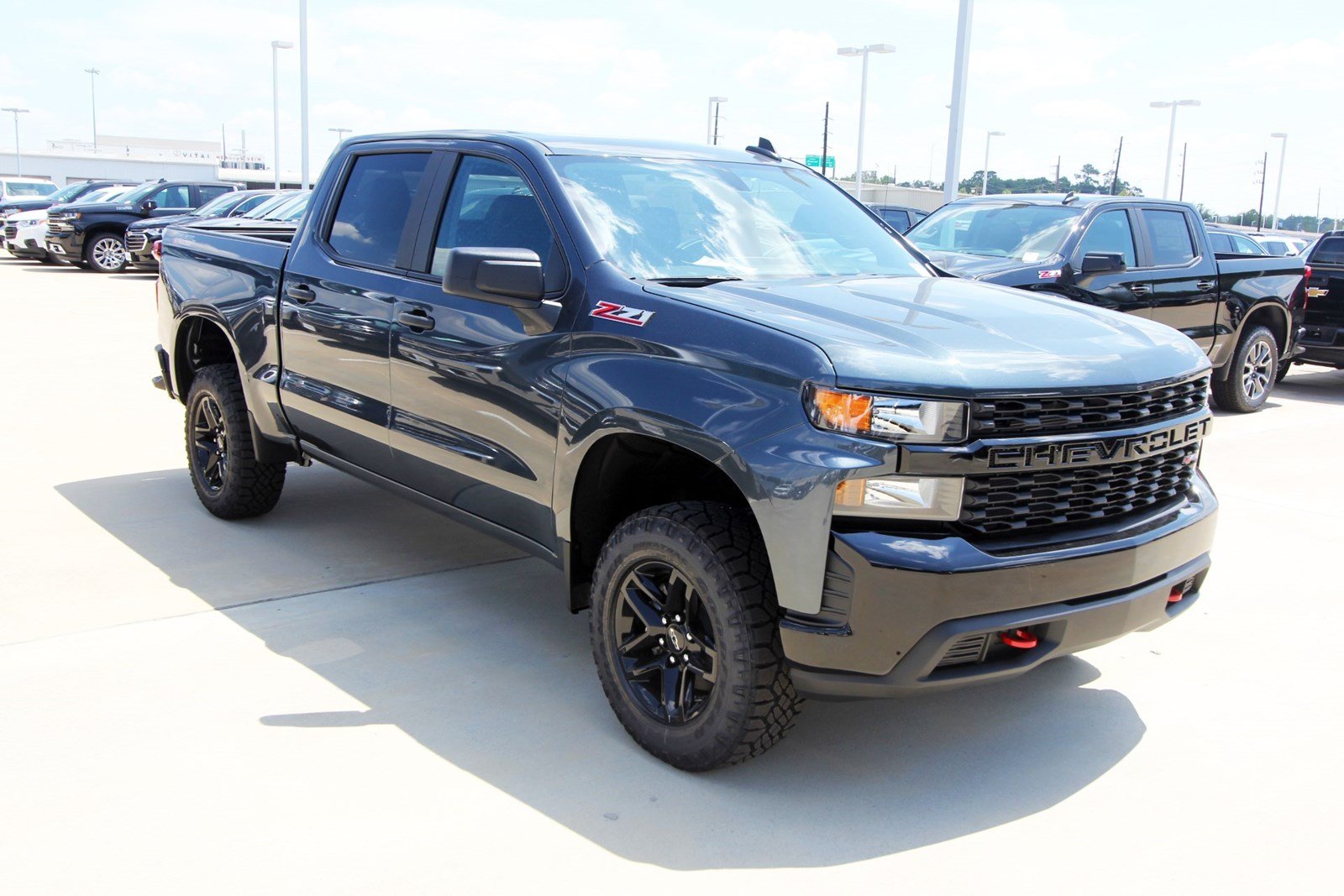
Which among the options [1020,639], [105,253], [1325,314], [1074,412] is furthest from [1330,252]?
[105,253]

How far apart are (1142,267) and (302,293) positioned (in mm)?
7194

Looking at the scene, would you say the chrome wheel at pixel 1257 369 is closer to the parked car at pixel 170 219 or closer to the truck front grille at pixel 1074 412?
the truck front grille at pixel 1074 412

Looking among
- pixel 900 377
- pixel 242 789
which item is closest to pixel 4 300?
pixel 242 789

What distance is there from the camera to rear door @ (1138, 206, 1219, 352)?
9.77 metres

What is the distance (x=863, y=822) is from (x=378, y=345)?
2573 mm

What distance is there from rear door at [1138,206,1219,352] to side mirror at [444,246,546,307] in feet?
24.0

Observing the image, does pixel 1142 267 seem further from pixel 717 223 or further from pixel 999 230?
pixel 717 223

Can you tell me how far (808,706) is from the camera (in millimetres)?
4078

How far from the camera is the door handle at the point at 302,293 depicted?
16.6 ft

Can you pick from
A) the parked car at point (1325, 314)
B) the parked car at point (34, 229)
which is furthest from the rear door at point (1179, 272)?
the parked car at point (34, 229)

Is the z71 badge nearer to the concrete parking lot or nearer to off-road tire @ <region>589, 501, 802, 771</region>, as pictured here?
off-road tire @ <region>589, 501, 802, 771</region>

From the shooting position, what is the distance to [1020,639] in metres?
3.19

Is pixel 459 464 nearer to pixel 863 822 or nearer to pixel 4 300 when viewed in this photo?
pixel 863 822

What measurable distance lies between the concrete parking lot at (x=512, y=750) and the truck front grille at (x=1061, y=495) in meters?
0.85
